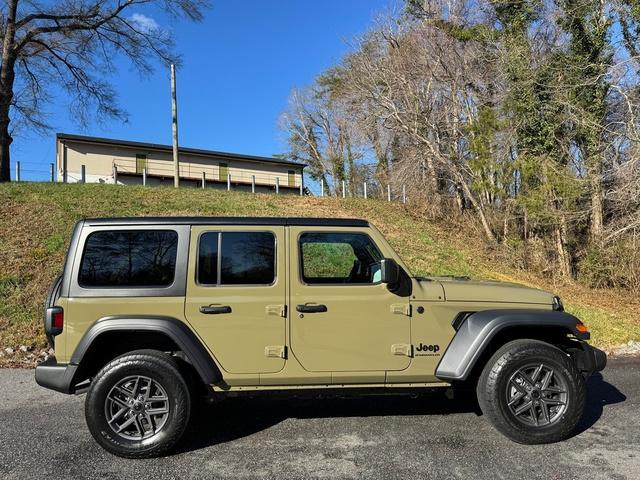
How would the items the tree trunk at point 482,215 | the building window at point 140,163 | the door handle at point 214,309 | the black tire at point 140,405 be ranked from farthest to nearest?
the building window at point 140,163 → the tree trunk at point 482,215 → the door handle at point 214,309 → the black tire at point 140,405

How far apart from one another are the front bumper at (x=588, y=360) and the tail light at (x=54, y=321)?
14.2 feet

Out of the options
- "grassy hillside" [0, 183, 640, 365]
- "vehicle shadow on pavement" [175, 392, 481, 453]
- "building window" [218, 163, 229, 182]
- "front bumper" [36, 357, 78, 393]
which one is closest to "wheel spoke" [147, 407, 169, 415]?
"vehicle shadow on pavement" [175, 392, 481, 453]

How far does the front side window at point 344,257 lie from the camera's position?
4367mm

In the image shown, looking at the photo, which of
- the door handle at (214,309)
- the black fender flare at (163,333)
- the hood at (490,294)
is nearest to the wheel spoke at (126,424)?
the black fender flare at (163,333)

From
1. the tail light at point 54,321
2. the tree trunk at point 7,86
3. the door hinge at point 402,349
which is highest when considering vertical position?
the tree trunk at point 7,86

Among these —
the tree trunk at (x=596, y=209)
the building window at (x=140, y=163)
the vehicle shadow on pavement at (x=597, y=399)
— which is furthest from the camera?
the building window at (x=140, y=163)

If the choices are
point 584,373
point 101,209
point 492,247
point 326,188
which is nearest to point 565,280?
point 492,247

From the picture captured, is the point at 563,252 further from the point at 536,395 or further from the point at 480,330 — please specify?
the point at 480,330

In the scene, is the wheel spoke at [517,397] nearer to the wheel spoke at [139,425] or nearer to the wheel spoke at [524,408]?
the wheel spoke at [524,408]

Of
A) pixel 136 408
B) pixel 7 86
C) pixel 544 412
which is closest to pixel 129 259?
pixel 136 408

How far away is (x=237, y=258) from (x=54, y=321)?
150 centimetres

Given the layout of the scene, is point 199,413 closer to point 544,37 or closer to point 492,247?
point 492,247

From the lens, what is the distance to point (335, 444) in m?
4.13

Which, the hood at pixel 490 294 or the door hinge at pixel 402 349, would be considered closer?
the door hinge at pixel 402 349
